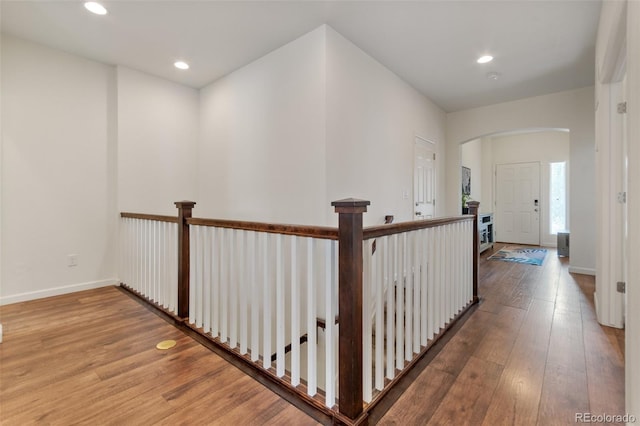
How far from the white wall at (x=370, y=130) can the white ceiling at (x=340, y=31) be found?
0.76 feet

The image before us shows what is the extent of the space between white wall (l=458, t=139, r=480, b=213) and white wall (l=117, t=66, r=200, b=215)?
5472 millimetres

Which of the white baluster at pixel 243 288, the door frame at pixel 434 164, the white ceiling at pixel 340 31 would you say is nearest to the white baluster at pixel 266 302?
the white baluster at pixel 243 288

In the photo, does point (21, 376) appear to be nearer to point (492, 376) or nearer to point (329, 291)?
point (329, 291)

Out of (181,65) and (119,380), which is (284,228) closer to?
(119,380)

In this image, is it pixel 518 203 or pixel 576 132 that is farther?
pixel 518 203

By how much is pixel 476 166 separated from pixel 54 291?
8.06 metres

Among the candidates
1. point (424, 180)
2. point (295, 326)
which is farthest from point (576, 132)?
point (295, 326)

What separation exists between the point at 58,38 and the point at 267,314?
3.58 meters

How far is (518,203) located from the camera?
279 inches

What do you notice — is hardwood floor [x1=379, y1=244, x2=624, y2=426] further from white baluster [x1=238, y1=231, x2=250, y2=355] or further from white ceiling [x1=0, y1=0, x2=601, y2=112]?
white ceiling [x1=0, y1=0, x2=601, y2=112]

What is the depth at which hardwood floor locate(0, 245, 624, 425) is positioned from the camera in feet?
4.62

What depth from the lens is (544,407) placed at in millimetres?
1451

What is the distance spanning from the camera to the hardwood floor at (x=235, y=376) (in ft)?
4.62

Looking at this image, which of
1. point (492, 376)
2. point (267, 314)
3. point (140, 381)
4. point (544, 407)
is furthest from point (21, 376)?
point (544, 407)
